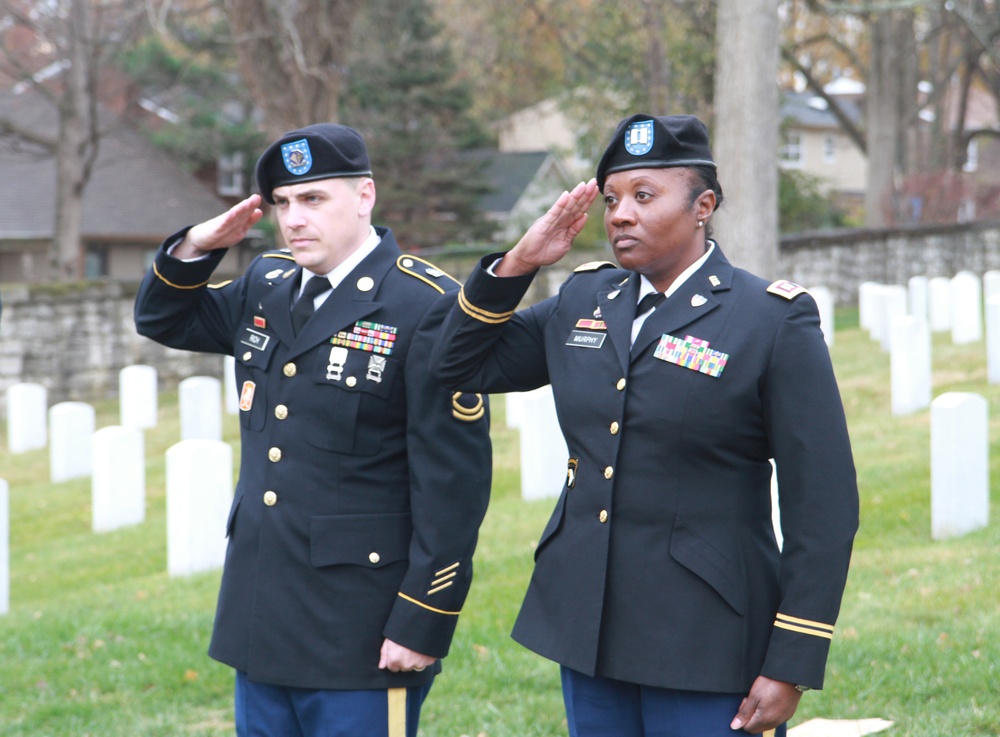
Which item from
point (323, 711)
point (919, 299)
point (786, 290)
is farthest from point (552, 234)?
point (919, 299)

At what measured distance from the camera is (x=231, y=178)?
3959 cm

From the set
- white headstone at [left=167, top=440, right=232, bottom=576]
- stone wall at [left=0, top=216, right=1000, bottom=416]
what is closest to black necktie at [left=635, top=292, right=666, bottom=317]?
white headstone at [left=167, top=440, right=232, bottom=576]

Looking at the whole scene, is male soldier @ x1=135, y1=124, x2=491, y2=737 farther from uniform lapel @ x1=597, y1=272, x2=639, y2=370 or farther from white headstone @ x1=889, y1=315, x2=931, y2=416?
white headstone @ x1=889, y1=315, x2=931, y2=416

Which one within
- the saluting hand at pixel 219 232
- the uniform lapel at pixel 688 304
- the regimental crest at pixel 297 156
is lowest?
the uniform lapel at pixel 688 304

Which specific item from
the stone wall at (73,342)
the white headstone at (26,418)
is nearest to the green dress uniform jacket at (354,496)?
the white headstone at (26,418)

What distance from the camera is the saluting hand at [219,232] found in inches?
137

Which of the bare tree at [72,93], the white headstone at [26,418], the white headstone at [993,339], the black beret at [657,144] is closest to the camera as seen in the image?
the black beret at [657,144]

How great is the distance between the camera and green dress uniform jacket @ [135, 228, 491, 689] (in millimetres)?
3125

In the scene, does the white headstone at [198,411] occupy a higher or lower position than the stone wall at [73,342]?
lower

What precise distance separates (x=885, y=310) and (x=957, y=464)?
30.6 ft

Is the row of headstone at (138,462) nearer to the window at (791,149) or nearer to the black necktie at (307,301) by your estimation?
the black necktie at (307,301)

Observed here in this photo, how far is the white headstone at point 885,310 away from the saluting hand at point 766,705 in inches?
515

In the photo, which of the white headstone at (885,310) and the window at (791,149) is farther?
the window at (791,149)

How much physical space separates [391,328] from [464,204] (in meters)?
26.6
